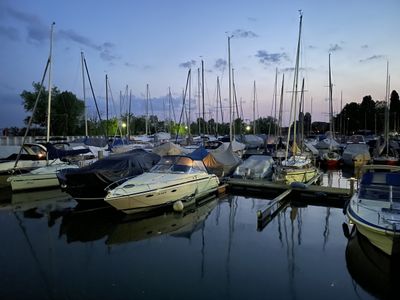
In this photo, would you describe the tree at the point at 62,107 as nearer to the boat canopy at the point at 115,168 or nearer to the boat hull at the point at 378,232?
the boat canopy at the point at 115,168

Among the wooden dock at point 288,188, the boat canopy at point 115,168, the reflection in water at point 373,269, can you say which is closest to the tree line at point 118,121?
the wooden dock at point 288,188

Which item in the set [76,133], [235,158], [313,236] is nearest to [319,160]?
[235,158]

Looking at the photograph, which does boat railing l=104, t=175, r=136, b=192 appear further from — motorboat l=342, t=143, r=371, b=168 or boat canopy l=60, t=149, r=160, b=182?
motorboat l=342, t=143, r=371, b=168

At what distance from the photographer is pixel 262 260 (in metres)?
8.95

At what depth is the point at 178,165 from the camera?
51.2 feet

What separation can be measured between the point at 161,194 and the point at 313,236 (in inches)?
→ 237

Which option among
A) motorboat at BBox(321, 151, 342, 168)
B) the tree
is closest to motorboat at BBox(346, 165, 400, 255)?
motorboat at BBox(321, 151, 342, 168)

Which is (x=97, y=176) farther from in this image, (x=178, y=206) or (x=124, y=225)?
(x=178, y=206)

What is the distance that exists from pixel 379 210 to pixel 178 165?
8783 millimetres

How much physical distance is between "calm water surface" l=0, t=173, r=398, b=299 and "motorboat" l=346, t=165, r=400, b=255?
0.75 meters

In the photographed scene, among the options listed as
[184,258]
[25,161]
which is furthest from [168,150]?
[184,258]

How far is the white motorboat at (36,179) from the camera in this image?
18297 mm

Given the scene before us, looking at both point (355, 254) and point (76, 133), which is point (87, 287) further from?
point (76, 133)

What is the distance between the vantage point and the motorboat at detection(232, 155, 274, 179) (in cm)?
2058
